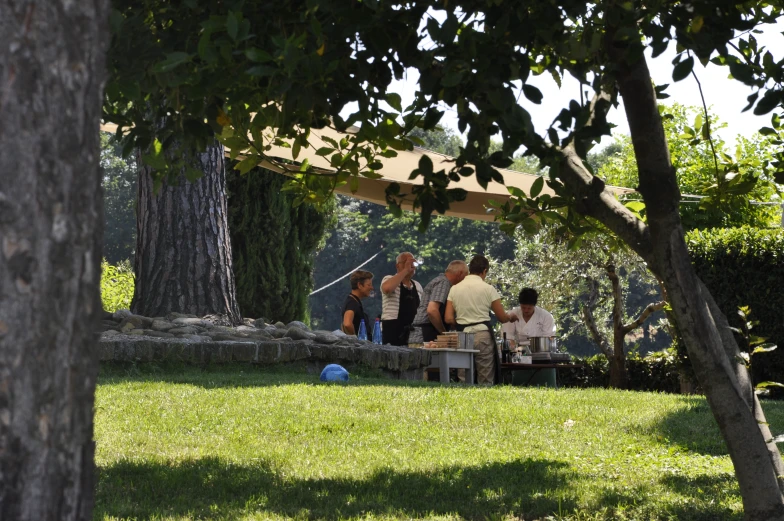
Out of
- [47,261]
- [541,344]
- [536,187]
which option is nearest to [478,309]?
[541,344]

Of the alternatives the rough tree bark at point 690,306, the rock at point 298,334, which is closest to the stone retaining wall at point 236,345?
the rock at point 298,334

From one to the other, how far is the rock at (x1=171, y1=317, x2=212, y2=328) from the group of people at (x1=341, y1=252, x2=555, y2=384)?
182 cm

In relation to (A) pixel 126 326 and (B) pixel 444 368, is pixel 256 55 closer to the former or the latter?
(A) pixel 126 326

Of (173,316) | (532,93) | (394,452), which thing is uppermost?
(532,93)

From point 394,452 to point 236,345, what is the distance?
386 cm

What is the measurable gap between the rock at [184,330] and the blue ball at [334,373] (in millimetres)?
1362

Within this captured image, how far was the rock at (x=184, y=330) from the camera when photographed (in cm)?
928

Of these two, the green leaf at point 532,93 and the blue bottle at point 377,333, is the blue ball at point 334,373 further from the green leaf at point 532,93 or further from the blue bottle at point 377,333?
the green leaf at point 532,93

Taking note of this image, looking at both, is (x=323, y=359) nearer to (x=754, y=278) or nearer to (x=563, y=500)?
(x=754, y=278)

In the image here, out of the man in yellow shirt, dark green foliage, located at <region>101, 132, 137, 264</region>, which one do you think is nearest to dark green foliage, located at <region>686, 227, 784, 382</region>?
the man in yellow shirt

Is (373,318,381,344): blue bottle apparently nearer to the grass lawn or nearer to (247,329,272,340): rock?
(247,329,272,340): rock

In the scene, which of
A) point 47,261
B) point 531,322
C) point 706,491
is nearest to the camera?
point 47,261

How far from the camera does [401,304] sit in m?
11.3

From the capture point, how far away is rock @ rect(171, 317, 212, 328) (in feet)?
31.7
